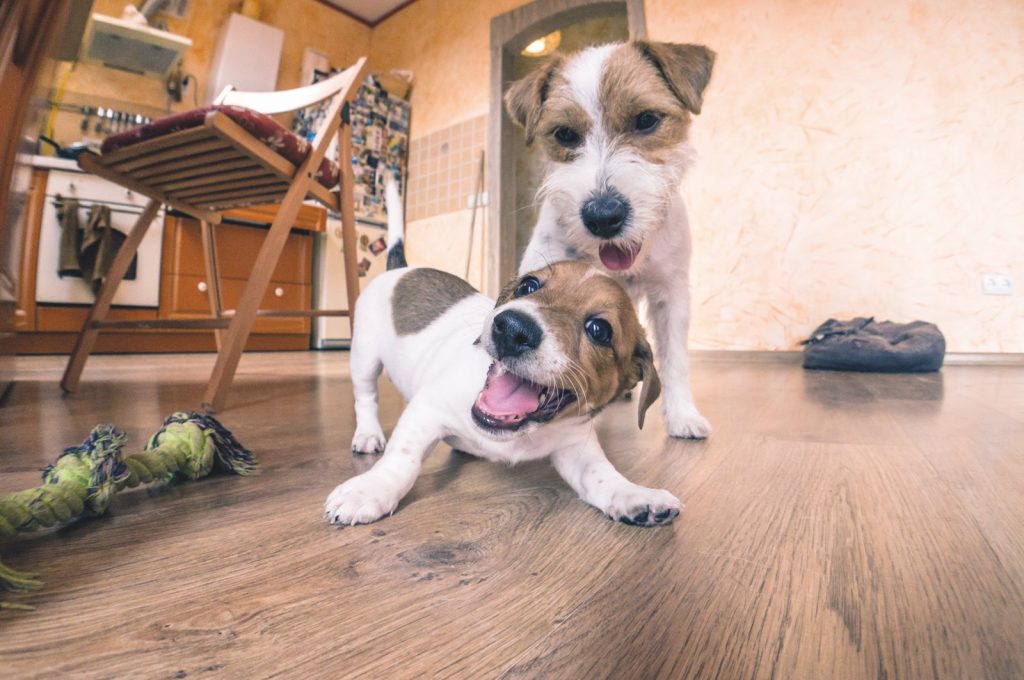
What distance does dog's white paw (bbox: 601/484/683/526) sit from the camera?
735mm

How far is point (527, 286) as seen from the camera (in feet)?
3.17

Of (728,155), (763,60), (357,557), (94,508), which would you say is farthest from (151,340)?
(763,60)

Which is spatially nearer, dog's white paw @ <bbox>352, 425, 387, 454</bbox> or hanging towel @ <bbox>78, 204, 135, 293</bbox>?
dog's white paw @ <bbox>352, 425, 387, 454</bbox>

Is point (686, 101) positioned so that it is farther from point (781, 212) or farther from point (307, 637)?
point (781, 212)

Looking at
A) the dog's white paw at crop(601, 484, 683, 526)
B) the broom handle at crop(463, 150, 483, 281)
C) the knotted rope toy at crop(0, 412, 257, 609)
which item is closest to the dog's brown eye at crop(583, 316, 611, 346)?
the dog's white paw at crop(601, 484, 683, 526)

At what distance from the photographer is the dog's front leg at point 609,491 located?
738mm

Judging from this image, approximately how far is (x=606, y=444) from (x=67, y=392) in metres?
1.86

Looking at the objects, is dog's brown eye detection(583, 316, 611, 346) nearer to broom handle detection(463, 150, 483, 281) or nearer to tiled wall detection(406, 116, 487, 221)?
broom handle detection(463, 150, 483, 281)

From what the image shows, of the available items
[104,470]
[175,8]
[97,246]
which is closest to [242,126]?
[104,470]

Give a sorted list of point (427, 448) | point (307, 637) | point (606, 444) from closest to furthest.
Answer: point (307, 637) → point (427, 448) → point (606, 444)

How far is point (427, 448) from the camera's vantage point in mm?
878

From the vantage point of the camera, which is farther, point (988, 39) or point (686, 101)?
point (988, 39)

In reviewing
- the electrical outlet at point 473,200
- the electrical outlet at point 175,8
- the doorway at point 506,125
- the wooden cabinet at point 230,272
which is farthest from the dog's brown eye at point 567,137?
the electrical outlet at point 175,8

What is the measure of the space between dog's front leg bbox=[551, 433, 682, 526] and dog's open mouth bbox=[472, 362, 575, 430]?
0.11 meters
